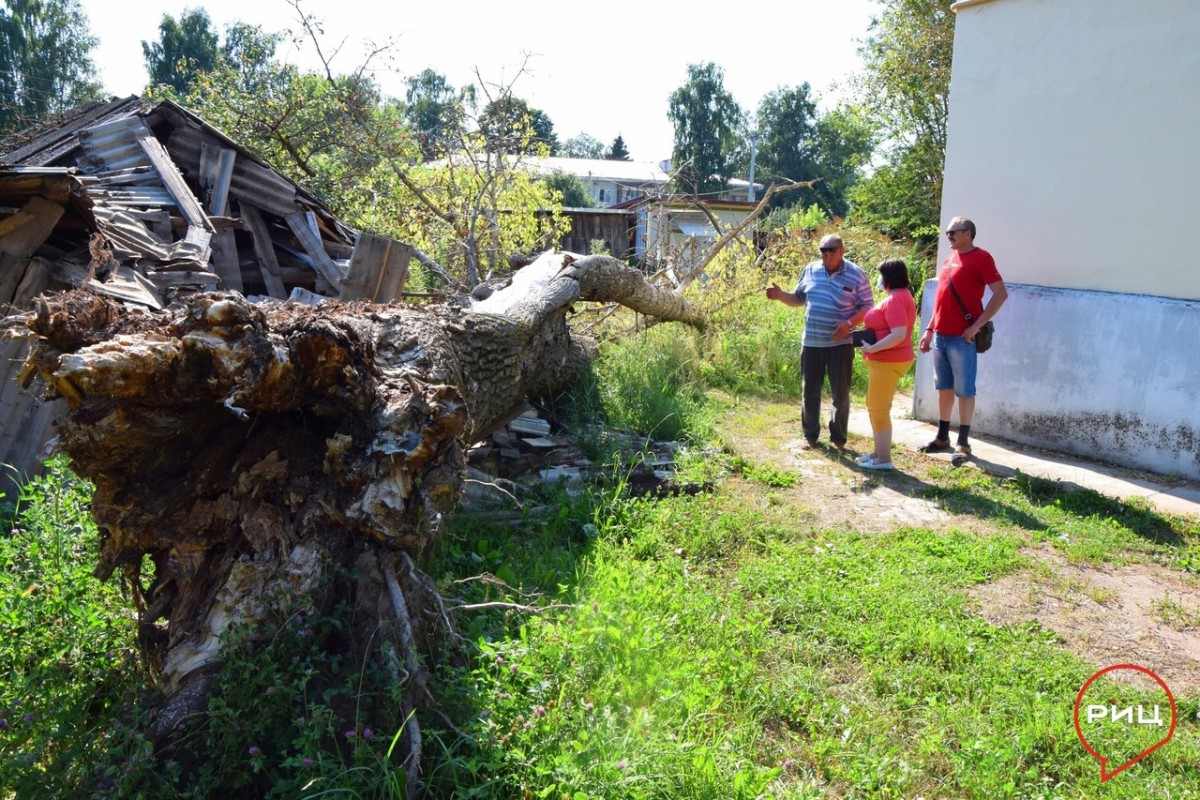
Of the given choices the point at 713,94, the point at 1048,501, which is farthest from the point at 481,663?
the point at 713,94

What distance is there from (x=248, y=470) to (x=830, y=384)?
541 centimetres

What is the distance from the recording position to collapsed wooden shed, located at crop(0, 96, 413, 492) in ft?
17.9

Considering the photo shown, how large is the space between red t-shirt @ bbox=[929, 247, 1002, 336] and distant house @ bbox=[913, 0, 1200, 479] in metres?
0.78

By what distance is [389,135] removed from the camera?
1219 centimetres

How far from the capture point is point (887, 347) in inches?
256

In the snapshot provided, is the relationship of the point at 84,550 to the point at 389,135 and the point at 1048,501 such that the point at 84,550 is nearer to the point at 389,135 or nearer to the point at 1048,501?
the point at 1048,501

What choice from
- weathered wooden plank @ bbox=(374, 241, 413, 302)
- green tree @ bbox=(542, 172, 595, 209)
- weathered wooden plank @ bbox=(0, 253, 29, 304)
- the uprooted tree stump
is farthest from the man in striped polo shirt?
green tree @ bbox=(542, 172, 595, 209)

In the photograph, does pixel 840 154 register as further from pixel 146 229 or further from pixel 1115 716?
pixel 1115 716

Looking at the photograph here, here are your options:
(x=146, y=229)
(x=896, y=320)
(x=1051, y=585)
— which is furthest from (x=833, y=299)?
(x=146, y=229)

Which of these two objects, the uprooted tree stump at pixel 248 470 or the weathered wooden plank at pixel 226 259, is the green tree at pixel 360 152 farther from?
the uprooted tree stump at pixel 248 470

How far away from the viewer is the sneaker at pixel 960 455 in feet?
22.5

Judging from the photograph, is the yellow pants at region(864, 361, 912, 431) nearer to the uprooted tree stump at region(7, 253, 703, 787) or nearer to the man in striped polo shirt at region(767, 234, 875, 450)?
the man in striped polo shirt at region(767, 234, 875, 450)

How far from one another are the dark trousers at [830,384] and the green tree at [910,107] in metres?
15.5

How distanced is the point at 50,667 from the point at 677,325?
830 cm
